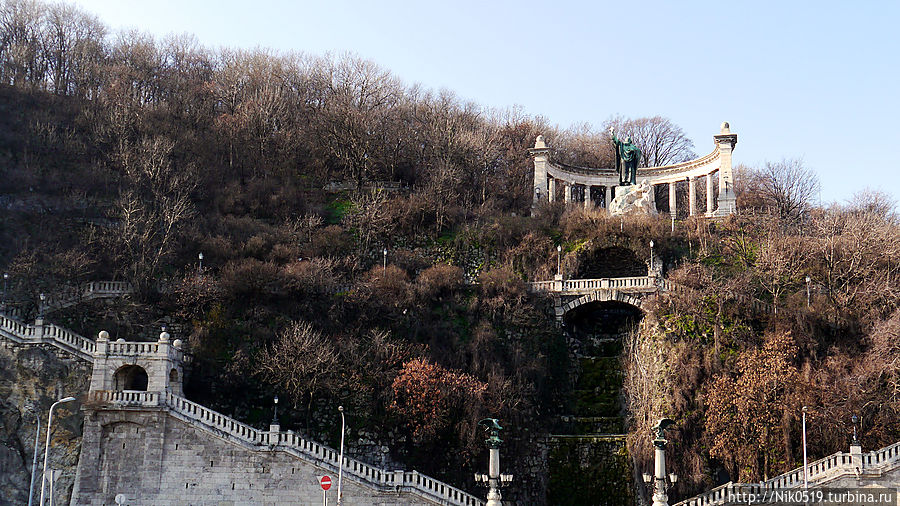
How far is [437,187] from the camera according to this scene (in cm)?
5550

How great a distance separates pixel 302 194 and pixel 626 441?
2691cm

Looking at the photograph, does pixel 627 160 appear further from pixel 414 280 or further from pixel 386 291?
pixel 386 291

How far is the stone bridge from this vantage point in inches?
1807

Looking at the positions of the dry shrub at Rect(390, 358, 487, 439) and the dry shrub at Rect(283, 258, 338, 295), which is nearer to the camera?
the dry shrub at Rect(390, 358, 487, 439)

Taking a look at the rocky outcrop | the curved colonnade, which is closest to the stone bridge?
the curved colonnade

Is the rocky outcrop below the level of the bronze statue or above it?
below

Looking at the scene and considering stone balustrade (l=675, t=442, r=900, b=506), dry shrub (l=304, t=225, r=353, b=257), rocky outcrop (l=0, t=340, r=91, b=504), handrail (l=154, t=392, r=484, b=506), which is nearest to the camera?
stone balustrade (l=675, t=442, r=900, b=506)

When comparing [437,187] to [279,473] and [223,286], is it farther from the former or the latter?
[279,473]

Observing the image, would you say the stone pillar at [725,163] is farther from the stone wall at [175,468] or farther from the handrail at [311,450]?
the stone wall at [175,468]

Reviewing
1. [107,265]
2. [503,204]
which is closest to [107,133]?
[107,265]

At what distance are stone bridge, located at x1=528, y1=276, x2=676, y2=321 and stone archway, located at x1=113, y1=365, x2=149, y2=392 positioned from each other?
1983 cm

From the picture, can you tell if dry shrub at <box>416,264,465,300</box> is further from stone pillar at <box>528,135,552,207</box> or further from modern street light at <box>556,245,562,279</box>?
stone pillar at <box>528,135,552,207</box>

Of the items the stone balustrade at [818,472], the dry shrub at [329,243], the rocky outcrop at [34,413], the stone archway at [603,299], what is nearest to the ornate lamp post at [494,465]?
the stone balustrade at [818,472]

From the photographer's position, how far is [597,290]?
46.6 meters
